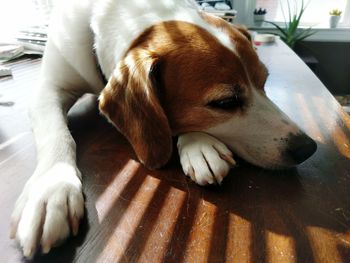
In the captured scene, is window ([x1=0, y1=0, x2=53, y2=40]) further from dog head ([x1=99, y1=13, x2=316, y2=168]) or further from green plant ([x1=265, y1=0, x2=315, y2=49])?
green plant ([x1=265, y1=0, x2=315, y2=49])

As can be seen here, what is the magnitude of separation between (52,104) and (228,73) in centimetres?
55

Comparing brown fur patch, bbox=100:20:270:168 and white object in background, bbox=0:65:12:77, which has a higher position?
brown fur patch, bbox=100:20:270:168

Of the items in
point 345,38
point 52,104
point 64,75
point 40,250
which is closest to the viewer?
point 40,250

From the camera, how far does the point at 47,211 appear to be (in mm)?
602

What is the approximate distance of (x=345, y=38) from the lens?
11.2 ft

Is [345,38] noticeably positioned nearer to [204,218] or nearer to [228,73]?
[228,73]

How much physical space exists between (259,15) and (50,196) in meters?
3.25

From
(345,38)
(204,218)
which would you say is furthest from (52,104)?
(345,38)

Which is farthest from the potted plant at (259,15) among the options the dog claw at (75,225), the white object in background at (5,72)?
the dog claw at (75,225)

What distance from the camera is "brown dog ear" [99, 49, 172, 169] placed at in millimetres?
799

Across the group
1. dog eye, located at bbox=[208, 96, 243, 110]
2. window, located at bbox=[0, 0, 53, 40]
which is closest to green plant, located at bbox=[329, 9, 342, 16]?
window, located at bbox=[0, 0, 53, 40]

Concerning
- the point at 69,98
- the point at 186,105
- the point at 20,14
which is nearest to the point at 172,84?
the point at 186,105

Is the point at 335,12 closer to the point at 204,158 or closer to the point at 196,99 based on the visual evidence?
the point at 196,99

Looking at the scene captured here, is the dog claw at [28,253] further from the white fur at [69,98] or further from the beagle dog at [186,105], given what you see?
the beagle dog at [186,105]
